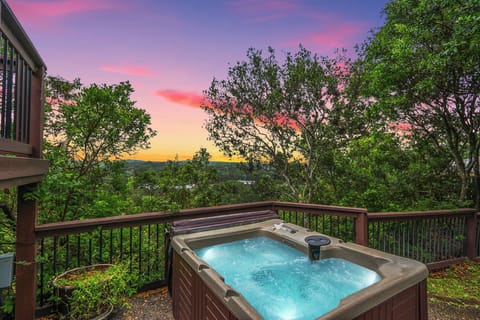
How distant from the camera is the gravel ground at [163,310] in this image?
2.14m

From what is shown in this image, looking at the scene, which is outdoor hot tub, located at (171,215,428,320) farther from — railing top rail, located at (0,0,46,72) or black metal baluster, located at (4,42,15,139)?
railing top rail, located at (0,0,46,72)

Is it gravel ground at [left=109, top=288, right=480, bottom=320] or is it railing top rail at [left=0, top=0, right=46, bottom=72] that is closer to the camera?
railing top rail at [left=0, top=0, right=46, bottom=72]

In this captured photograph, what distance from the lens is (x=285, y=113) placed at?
8.02 meters

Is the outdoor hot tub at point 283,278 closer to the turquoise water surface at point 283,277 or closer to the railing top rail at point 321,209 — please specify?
the turquoise water surface at point 283,277

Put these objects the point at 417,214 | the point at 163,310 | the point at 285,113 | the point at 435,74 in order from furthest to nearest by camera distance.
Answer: the point at 285,113
the point at 435,74
the point at 417,214
the point at 163,310

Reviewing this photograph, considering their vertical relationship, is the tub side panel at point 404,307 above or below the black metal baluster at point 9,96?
below

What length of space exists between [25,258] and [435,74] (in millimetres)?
5982

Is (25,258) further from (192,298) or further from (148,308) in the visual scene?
(192,298)

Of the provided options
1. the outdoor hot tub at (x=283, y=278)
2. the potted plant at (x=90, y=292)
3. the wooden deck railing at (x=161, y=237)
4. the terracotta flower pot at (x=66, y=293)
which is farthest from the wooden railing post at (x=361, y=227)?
the terracotta flower pot at (x=66, y=293)

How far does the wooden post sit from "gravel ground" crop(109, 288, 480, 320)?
691mm

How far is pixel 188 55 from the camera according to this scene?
16.9ft

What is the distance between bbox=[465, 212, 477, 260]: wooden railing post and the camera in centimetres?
Answer: 358

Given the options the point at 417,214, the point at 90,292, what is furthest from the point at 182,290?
the point at 417,214

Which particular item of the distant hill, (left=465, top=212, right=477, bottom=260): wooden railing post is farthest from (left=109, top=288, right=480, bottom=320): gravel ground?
the distant hill
